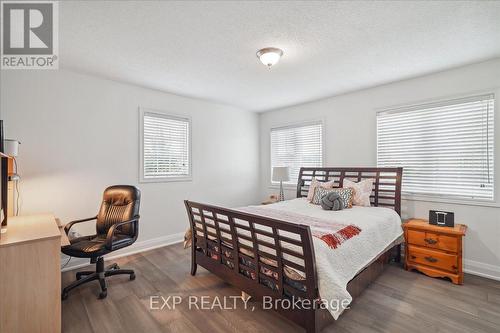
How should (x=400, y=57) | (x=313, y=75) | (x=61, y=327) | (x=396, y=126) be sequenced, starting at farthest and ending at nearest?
(x=396, y=126) → (x=313, y=75) → (x=400, y=57) → (x=61, y=327)

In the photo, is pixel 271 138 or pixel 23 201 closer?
pixel 23 201

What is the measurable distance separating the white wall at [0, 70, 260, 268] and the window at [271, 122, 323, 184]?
1353 mm

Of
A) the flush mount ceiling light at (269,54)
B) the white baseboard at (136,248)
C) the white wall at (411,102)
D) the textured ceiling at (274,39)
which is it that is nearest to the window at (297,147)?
the white wall at (411,102)

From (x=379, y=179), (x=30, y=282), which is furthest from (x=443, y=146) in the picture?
(x=30, y=282)

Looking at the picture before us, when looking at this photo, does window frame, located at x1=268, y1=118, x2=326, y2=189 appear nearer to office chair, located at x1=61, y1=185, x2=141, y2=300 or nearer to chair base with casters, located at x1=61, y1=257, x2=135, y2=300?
office chair, located at x1=61, y1=185, x2=141, y2=300

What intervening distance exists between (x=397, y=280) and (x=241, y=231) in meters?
2.05

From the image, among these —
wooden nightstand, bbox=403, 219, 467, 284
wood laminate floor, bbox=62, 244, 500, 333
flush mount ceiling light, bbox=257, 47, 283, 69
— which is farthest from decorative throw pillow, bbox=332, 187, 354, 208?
flush mount ceiling light, bbox=257, 47, 283, 69

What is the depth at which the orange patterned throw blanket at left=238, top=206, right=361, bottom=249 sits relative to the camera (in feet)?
7.09

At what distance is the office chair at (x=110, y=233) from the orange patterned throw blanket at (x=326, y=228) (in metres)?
1.48

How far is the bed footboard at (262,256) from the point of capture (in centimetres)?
183

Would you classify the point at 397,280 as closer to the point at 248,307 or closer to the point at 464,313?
the point at 464,313

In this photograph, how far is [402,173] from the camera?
3604 mm

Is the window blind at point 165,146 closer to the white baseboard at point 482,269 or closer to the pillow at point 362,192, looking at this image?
the pillow at point 362,192

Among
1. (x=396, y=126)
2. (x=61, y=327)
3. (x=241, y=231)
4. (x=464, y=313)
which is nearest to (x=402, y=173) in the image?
(x=396, y=126)
